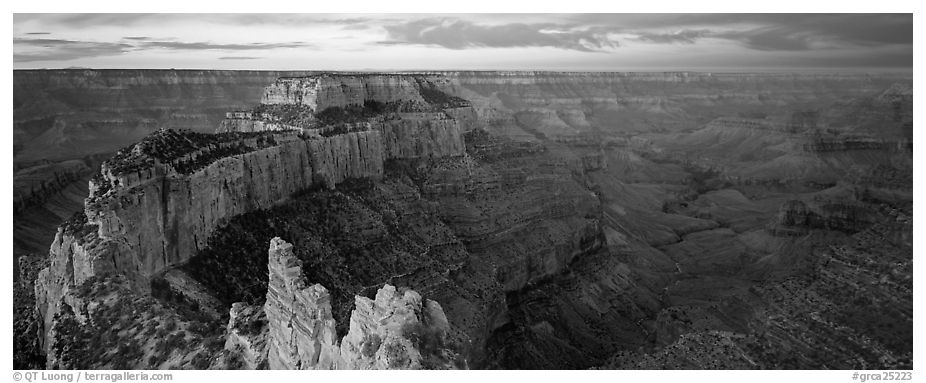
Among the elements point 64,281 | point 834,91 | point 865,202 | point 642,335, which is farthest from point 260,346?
point 834,91

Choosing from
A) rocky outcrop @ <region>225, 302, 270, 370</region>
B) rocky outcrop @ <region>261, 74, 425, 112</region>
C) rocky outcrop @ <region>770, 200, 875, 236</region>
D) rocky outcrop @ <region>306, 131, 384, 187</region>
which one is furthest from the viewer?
rocky outcrop @ <region>770, 200, 875, 236</region>

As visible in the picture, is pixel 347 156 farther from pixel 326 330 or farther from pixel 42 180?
pixel 42 180

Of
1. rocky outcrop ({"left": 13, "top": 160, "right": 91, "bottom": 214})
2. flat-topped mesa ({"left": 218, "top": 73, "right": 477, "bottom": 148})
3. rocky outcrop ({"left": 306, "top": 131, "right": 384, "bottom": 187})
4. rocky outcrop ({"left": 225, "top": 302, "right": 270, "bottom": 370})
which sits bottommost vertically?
rocky outcrop ({"left": 225, "top": 302, "right": 270, "bottom": 370})

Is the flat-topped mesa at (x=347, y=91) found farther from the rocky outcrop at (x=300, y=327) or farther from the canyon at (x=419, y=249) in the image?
the rocky outcrop at (x=300, y=327)

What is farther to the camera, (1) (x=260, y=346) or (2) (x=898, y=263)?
(2) (x=898, y=263)

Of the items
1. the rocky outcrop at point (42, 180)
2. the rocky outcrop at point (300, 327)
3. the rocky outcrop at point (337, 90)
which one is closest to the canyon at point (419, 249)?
the rocky outcrop at point (300, 327)

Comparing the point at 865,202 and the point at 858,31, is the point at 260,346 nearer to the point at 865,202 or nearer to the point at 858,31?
the point at 858,31

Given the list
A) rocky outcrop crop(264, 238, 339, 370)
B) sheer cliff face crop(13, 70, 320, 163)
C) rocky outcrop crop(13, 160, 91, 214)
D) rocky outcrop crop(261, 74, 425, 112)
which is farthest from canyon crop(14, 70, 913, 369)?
sheer cliff face crop(13, 70, 320, 163)

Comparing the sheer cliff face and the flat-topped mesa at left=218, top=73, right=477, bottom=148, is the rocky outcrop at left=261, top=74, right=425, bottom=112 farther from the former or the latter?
the sheer cliff face
